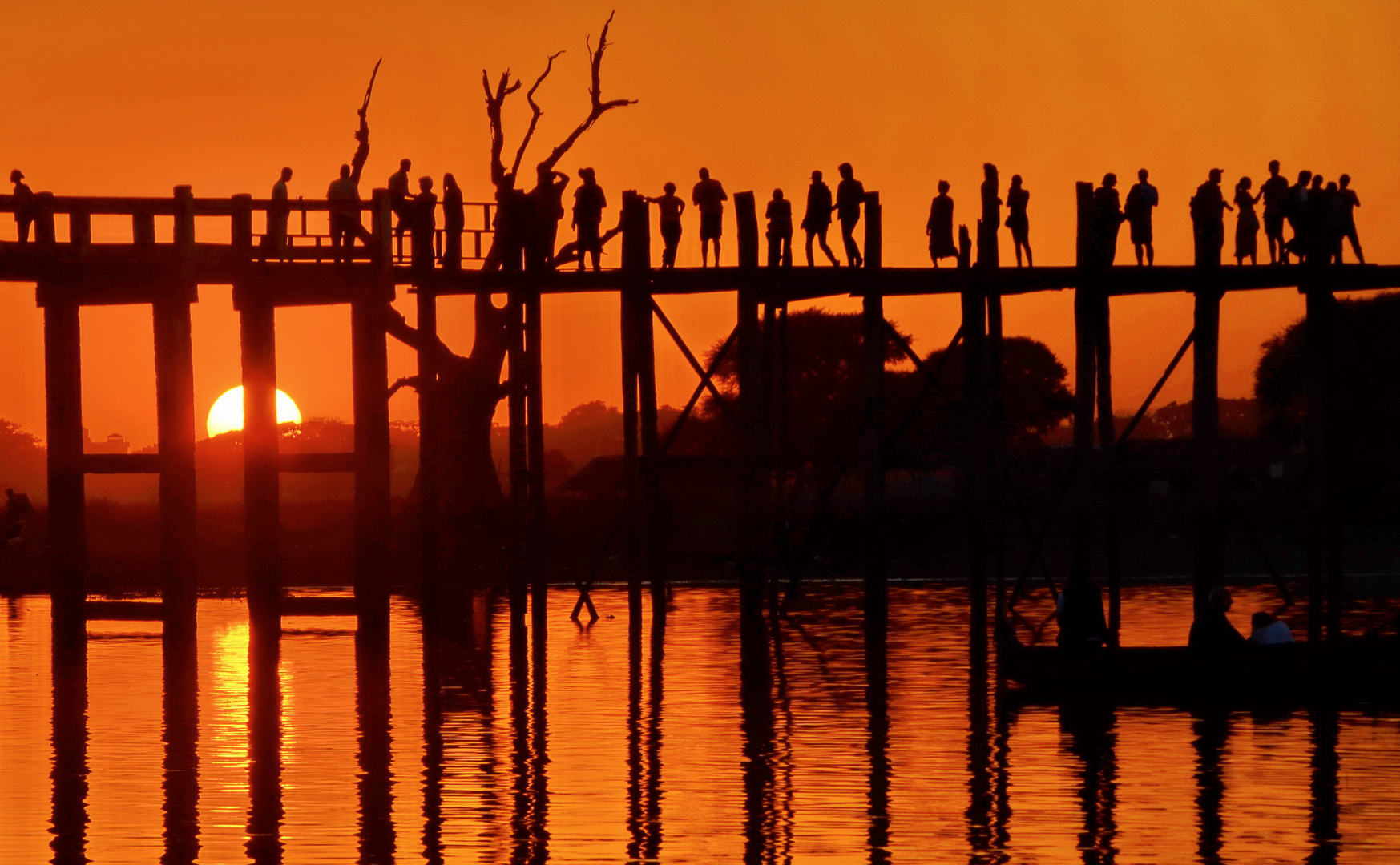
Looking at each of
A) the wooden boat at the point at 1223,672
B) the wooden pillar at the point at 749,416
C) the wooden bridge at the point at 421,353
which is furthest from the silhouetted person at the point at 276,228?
the wooden boat at the point at 1223,672

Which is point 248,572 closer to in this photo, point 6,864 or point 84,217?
point 84,217

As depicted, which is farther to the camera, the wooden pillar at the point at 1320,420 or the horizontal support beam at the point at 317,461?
the wooden pillar at the point at 1320,420

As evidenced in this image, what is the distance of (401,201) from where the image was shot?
29.4 m

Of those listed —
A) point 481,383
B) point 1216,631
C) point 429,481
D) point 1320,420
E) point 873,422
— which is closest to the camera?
point 1216,631

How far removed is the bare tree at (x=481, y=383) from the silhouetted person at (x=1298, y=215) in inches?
850

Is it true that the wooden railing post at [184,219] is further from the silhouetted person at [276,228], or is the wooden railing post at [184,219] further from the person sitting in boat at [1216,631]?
the person sitting in boat at [1216,631]

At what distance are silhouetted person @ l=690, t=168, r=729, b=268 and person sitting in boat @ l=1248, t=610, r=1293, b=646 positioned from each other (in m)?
9.61

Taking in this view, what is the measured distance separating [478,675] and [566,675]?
1128 mm

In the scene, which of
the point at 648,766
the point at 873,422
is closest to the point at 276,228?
the point at 873,422

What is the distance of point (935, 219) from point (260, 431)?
29.5ft

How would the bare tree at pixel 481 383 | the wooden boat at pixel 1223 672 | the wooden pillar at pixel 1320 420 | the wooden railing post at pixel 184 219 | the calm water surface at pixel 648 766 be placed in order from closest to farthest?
1. the calm water surface at pixel 648 766
2. the wooden boat at pixel 1223 672
3. the wooden railing post at pixel 184 219
4. the wooden pillar at pixel 1320 420
5. the bare tree at pixel 481 383

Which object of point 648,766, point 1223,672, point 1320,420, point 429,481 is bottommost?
point 648,766

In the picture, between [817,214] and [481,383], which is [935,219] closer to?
[817,214]

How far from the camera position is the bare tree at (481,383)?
48969 millimetres
